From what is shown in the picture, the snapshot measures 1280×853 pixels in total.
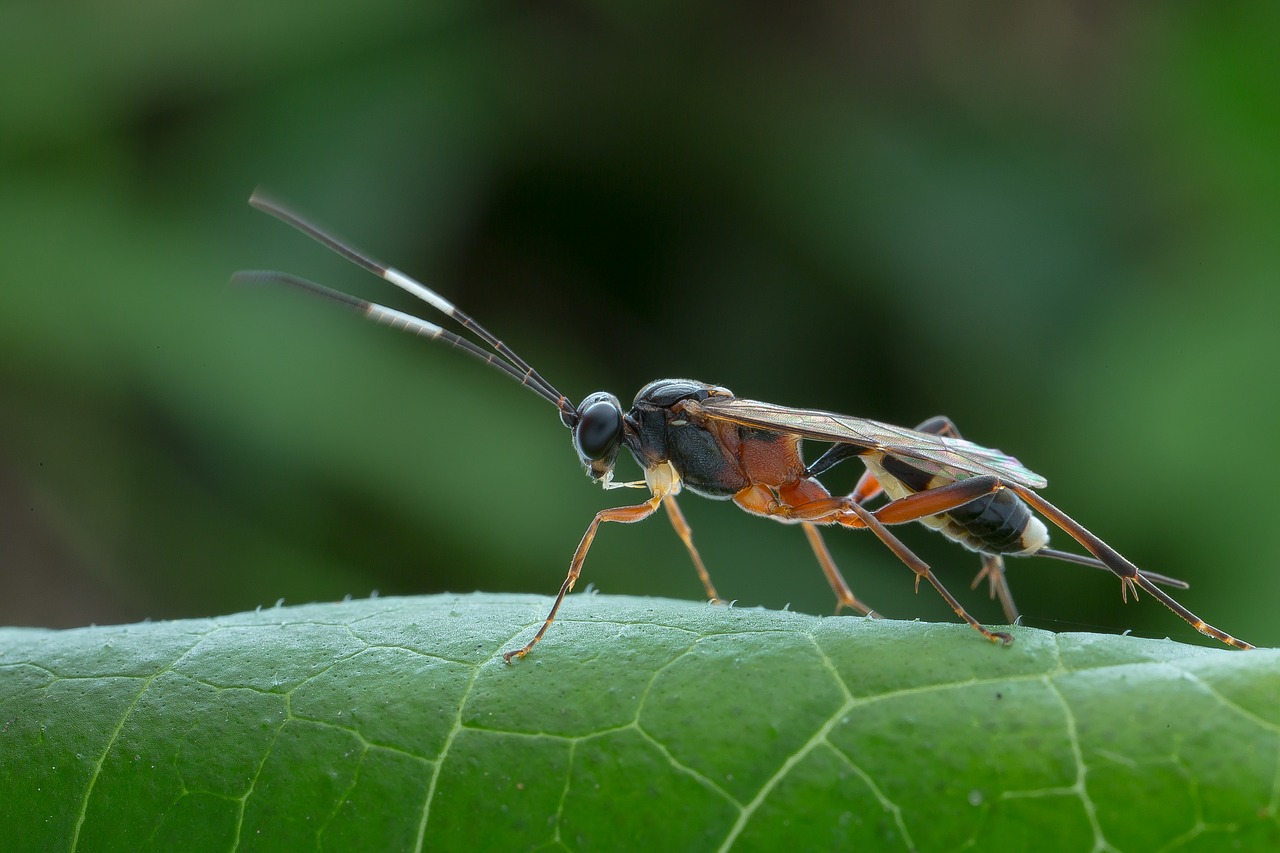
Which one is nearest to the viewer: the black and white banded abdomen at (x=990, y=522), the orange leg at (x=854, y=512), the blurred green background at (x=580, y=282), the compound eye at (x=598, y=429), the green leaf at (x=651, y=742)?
the green leaf at (x=651, y=742)

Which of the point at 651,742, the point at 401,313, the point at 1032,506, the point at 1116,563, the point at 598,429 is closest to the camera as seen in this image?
the point at 651,742

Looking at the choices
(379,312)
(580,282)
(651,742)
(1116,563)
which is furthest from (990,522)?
(580,282)

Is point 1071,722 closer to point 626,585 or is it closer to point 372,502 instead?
point 626,585

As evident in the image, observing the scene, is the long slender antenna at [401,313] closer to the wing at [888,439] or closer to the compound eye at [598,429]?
the compound eye at [598,429]

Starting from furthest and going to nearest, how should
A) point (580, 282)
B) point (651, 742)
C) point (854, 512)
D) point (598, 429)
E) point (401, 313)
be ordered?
point (580, 282) < point (598, 429) < point (401, 313) < point (854, 512) < point (651, 742)

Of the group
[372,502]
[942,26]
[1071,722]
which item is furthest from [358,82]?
[1071,722]

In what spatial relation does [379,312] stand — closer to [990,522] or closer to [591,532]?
[591,532]

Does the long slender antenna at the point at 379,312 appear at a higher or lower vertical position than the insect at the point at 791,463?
higher

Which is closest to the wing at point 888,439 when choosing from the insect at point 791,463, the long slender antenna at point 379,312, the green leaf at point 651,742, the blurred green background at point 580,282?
the insect at point 791,463
